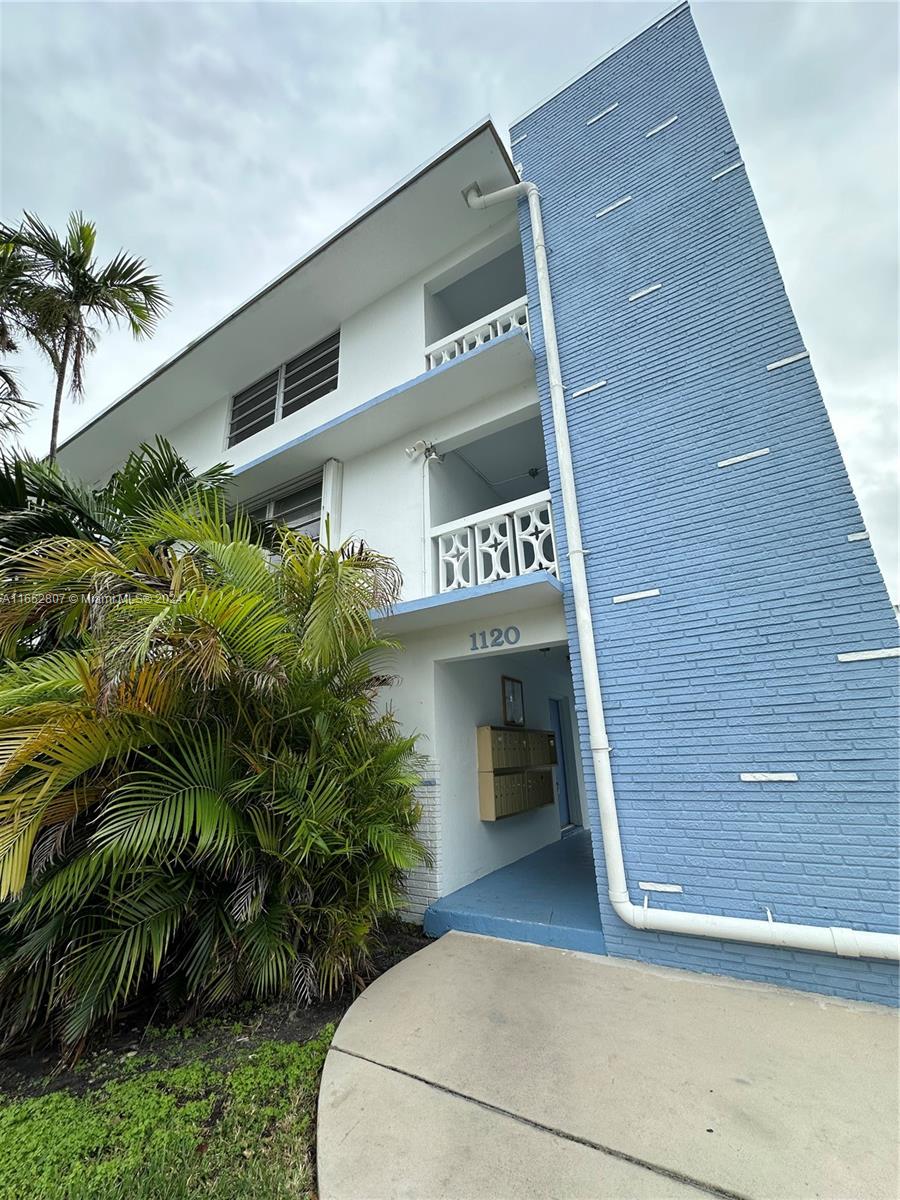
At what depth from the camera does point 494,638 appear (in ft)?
16.4

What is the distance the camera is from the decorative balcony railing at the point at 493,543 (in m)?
4.88

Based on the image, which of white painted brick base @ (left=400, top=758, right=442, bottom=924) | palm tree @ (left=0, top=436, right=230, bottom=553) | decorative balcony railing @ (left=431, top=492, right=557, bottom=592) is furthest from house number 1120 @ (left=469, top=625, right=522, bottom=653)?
palm tree @ (left=0, top=436, right=230, bottom=553)

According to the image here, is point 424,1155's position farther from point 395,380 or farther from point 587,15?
point 587,15

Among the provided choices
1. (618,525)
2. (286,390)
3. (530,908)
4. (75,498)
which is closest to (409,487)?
(618,525)

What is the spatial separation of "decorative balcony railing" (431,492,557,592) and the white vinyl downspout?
0.40m

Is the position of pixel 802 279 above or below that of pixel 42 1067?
above

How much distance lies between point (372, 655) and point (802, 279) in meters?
5.61

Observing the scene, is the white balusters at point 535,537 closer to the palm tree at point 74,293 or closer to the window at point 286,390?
the window at point 286,390

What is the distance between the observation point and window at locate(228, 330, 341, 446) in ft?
25.8

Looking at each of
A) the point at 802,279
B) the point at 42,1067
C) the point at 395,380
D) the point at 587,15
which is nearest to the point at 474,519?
the point at 395,380

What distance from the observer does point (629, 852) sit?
3.69 meters

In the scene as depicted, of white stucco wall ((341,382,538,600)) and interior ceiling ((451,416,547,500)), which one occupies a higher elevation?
interior ceiling ((451,416,547,500))

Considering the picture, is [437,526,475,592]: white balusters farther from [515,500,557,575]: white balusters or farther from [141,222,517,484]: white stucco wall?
[141,222,517,484]: white stucco wall

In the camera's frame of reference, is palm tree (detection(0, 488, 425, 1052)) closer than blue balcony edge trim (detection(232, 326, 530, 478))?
Yes
